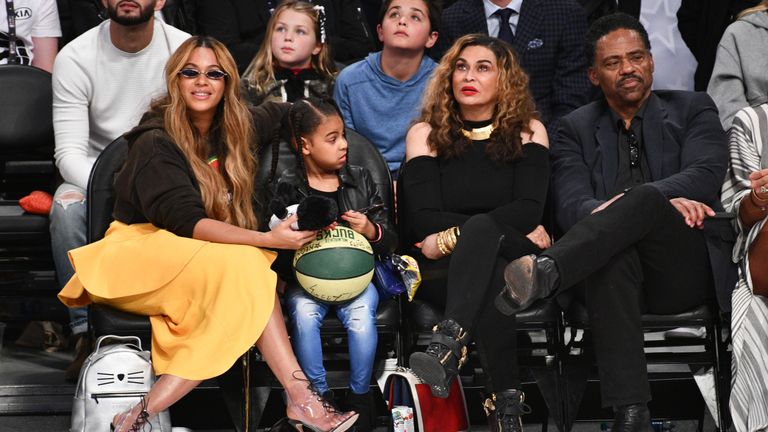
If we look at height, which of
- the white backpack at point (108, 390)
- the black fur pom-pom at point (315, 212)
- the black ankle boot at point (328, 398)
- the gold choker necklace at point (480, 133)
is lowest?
the black ankle boot at point (328, 398)

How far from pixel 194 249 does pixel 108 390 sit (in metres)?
0.59

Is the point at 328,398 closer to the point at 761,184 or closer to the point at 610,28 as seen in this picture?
the point at 761,184

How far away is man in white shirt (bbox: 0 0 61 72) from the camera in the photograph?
21.8ft

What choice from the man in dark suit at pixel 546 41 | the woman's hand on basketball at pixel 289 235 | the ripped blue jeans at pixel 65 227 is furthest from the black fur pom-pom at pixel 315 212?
the man in dark suit at pixel 546 41

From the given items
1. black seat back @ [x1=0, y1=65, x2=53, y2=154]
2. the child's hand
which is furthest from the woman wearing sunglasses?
black seat back @ [x1=0, y1=65, x2=53, y2=154]

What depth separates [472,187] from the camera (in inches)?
208

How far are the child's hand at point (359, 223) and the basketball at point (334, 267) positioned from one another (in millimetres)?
82

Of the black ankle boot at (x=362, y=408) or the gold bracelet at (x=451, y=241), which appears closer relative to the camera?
the black ankle boot at (x=362, y=408)

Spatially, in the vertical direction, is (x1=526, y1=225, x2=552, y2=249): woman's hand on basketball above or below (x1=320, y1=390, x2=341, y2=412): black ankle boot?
above

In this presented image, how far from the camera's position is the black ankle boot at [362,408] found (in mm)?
4824

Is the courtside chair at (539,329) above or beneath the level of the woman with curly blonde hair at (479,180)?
beneath

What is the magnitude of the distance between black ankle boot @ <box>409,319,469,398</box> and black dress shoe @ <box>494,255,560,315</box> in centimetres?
19

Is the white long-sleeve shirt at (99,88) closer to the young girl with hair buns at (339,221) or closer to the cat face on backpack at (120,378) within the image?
the young girl with hair buns at (339,221)

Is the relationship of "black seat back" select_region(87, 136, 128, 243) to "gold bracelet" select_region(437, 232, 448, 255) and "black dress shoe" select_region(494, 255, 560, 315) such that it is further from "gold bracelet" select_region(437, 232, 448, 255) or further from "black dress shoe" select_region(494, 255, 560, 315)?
"black dress shoe" select_region(494, 255, 560, 315)
